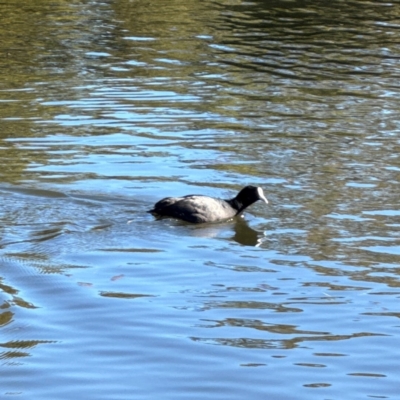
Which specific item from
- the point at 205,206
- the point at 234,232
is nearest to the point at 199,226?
the point at 205,206

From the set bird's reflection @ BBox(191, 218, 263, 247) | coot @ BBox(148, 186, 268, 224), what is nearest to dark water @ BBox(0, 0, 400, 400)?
bird's reflection @ BBox(191, 218, 263, 247)

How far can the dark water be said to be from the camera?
7.89 meters

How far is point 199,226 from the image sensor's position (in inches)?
463

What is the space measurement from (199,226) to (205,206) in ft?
0.85

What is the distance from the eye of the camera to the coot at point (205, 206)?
37.7 feet

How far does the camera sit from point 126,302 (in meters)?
9.12

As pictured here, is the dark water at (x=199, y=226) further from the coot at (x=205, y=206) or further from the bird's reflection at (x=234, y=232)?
the coot at (x=205, y=206)

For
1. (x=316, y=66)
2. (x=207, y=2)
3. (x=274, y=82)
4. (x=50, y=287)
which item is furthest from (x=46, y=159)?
(x=207, y=2)

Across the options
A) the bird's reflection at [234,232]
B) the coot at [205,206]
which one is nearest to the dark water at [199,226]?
the bird's reflection at [234,232]

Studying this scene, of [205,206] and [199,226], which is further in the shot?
[199,226]

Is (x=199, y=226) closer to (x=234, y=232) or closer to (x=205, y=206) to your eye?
(x=205, y=206)

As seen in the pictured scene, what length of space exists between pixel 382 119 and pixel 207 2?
1226 cm

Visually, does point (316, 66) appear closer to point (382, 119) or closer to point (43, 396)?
point (382, 119)

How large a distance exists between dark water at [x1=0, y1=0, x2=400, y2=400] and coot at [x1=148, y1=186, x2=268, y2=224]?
140 mm
